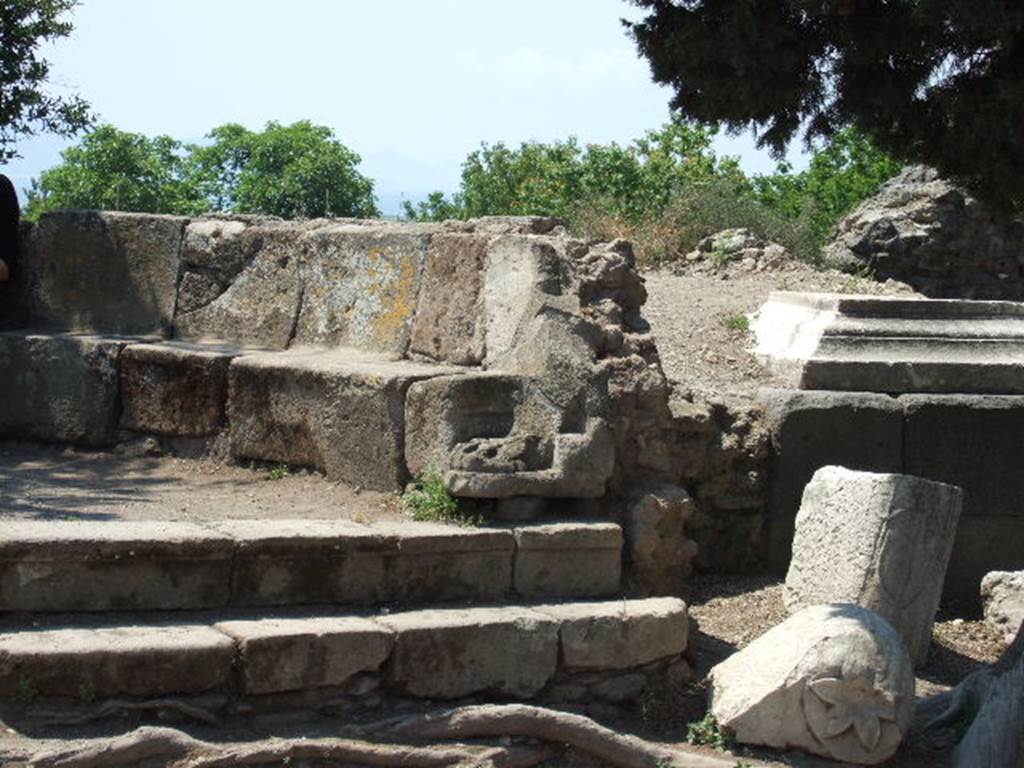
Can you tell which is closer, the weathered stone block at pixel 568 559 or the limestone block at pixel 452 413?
the weathered stone block at pixel 568 559

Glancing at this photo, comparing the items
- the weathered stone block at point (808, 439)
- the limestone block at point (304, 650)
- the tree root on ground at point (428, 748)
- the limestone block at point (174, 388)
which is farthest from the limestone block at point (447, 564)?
the weathered stone block at point (808, 439)

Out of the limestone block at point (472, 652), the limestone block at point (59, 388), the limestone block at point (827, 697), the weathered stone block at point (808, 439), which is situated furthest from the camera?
the weathered stone block at point (808, 439)

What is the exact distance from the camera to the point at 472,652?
19.3 ft

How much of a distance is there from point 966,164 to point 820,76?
0.72 metres

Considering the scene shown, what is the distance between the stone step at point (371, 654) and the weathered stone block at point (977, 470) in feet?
8.31

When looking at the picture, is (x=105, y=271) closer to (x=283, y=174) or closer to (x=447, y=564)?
(x=447, y=564)

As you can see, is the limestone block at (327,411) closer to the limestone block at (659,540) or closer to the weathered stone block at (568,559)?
the weathered stone block at (568,559)

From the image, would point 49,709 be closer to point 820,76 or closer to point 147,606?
point 147,606

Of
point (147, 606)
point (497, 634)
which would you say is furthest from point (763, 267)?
point (147, 606)

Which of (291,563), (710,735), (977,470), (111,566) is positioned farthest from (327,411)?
(977,470)

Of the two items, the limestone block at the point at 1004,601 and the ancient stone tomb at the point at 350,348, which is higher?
the ancient stone tomb at the point at 350,348

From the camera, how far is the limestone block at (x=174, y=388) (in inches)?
293

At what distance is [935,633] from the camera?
8094mm

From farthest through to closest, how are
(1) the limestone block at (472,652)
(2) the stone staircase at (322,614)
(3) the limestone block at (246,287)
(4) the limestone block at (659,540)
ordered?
(3) the limestone block at (246,287), (4) the limestone block at (659,540), (1) the limestone block at (472,652), (2) the stone staircase at (322,614)
